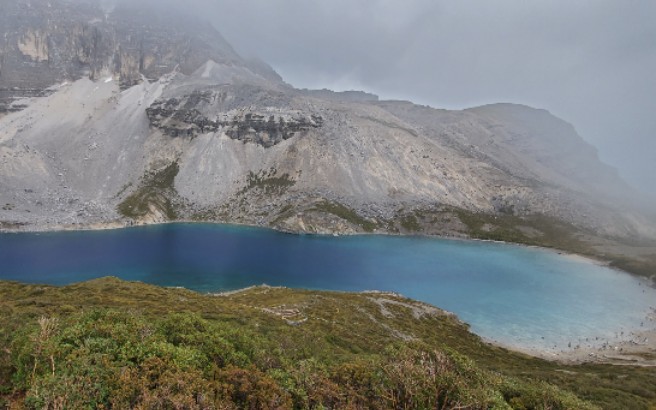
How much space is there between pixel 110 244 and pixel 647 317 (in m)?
166

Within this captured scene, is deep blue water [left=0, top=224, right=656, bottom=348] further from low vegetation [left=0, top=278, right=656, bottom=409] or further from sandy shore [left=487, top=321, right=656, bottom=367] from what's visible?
low vegetation [left=0, top=278, right=656, bottom=409]

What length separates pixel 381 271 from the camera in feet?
432

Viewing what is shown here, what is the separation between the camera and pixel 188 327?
3166cm

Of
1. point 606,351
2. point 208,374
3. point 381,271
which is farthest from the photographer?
point 381,271

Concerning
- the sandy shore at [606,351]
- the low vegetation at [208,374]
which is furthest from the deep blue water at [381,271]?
the low vegetation at [208,374]

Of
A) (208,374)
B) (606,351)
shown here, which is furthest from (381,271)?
(208,374)

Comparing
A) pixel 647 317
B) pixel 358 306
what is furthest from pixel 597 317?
pixel 358 306

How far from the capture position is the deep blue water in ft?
324

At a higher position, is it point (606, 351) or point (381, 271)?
point (381, 271)

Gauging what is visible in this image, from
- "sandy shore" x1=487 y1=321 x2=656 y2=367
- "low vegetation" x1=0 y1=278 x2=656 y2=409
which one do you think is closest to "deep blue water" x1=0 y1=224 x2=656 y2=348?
"sandy shore" x1=487 y1=321 x2=656 y2=367

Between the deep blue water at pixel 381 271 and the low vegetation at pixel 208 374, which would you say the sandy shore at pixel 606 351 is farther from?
the low vegetation at pixel 208 374

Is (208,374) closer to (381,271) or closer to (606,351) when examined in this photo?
(606,351)

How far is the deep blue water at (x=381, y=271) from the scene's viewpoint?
9888 centimetres

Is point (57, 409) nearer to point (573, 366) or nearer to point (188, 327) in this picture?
point (188, 327)
